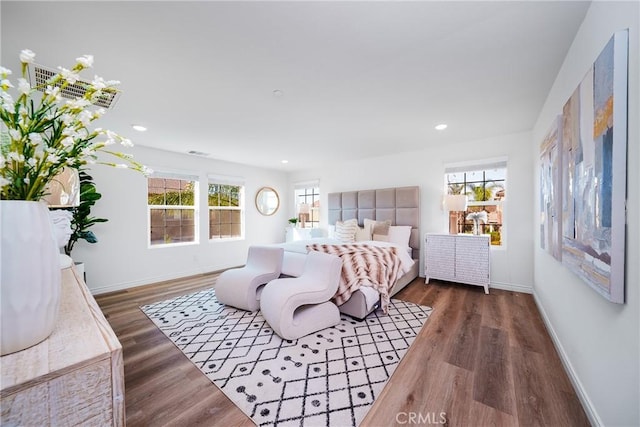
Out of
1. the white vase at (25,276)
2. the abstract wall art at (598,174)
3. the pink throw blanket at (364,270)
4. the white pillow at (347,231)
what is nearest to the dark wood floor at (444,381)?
the pink throw blanket at (364,270)

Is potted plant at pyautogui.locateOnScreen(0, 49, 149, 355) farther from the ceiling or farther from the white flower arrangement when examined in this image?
the ceiling

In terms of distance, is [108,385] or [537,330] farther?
[537,330]

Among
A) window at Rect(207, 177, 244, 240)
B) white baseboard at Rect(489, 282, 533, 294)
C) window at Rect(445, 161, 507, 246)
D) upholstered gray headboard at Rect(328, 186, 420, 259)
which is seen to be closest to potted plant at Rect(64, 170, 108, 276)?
window at Rect(207, 177, 244, 240)

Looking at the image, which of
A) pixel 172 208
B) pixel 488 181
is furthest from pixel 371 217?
pixel 172 208

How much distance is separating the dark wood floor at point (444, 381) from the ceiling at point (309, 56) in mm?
2328

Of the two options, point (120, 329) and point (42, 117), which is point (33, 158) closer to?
point (42, 117)

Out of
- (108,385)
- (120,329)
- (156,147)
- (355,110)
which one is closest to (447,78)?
(355,110)

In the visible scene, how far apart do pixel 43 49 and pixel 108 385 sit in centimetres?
240

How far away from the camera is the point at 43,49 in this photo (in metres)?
1.72

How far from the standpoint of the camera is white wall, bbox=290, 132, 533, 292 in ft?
11.5

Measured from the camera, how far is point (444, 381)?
170 cm

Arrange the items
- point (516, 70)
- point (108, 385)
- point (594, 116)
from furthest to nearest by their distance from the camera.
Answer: point (516, 70) → point (594, 116) → point (108, 385)

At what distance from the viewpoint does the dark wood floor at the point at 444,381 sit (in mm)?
1429

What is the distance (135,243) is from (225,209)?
1735 mm
